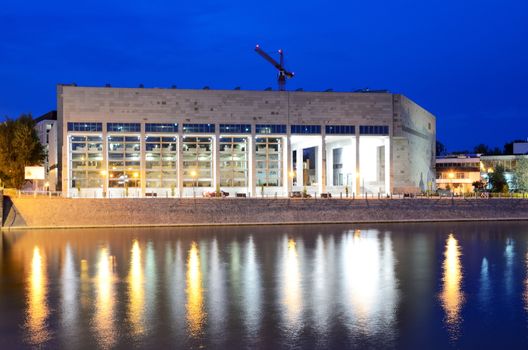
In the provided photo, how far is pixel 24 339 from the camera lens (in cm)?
2159

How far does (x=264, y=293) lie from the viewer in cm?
2961

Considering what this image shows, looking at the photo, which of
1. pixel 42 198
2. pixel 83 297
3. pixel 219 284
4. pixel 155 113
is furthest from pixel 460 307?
pixel 155 113

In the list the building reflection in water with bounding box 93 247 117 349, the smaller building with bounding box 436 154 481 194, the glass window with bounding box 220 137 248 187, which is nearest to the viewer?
the building reflection in water with bounding box 93 247 117 349

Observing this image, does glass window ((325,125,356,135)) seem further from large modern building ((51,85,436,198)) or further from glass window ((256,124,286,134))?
glass window ((256,124,286,134))

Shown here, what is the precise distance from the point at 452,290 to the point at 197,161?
62071 millimetres

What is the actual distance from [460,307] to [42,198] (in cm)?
5103

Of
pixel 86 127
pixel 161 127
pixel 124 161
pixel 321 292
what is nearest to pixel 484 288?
pixel 321 292

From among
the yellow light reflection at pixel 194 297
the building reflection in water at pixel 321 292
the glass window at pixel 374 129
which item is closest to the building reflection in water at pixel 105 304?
the yellow light reflection at pixel 194 297

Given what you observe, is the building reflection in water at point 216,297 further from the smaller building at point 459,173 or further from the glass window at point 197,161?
the smaller building at point 459,173

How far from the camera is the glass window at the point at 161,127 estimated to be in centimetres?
8538

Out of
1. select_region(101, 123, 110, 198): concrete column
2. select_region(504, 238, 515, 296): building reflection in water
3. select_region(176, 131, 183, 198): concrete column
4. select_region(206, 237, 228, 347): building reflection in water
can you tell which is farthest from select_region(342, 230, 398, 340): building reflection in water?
select_region(101, 123, 110, 198): concrete column

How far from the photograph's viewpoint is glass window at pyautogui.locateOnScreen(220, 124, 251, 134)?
87438 mm

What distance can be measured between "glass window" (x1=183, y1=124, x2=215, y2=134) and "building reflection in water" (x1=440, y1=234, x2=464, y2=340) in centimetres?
4637

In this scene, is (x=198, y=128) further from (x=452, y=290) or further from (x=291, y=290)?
(x=452, y=290)
